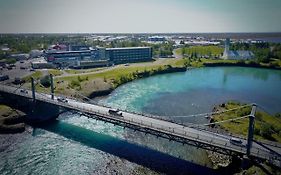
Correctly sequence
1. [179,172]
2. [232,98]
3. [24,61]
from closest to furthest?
1. [179,172]
2. [232,98]
3. [24,61]

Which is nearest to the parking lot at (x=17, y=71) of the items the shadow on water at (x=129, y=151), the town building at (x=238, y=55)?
the shadow on water at (x=129, y=151)

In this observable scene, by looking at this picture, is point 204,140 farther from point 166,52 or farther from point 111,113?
point 166,52

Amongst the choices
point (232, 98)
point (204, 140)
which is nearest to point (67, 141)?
point (204, 140)

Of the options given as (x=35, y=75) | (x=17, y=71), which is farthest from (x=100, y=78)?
(x=17, y=71)

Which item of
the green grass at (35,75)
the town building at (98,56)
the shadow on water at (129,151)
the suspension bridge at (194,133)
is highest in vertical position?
the town building at (98,56)

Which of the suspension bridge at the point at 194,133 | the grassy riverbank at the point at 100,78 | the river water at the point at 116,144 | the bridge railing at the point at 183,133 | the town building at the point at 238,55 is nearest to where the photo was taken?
the suspension bridge at the point at 194,133

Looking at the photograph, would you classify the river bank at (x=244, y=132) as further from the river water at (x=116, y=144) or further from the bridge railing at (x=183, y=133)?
the river water at (x=116, y=144)
